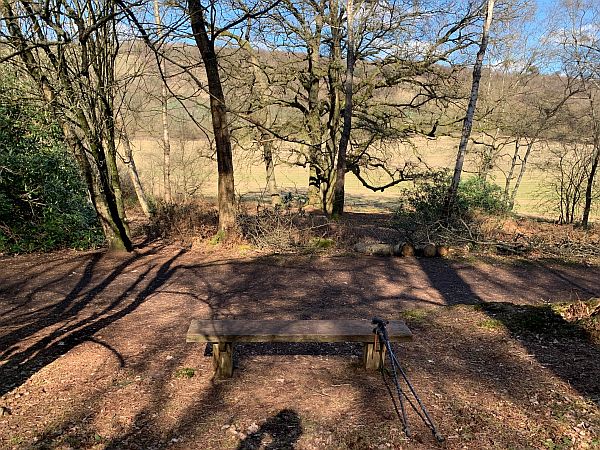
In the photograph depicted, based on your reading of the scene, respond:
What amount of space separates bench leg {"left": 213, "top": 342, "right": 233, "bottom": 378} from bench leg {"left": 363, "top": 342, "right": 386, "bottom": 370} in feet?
4.07

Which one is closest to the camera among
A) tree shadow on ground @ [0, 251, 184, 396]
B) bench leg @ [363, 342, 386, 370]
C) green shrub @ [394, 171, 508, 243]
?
bench leg @ [363, 342, 386, 370]

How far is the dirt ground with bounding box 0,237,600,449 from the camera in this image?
10.7ft

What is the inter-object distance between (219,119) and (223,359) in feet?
21.4

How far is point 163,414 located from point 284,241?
21.5 ft

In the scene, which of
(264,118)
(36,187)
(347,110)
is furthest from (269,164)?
(36,187)

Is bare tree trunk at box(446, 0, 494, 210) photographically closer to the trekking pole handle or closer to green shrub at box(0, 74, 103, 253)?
the trekking pole handle

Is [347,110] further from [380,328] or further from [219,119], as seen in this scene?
[380,328]

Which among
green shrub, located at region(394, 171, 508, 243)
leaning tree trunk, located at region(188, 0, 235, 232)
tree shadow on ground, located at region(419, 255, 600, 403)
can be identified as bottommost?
tree shadow on ground, located at region(419, 255, 600, 403)

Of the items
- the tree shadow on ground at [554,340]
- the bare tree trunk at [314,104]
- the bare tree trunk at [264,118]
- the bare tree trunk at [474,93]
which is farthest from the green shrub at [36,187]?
the bare tree trunk at [474,93]

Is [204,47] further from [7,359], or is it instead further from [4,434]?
[4,434]

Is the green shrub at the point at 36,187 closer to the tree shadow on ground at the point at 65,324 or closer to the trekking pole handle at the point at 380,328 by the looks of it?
the tree shadow on ground at the point at 65,324

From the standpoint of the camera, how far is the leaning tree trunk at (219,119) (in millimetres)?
8898

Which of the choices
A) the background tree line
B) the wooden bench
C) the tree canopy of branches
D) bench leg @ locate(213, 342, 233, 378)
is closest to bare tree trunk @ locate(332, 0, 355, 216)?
the background tree line

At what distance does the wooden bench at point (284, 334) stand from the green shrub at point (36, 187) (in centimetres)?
642
